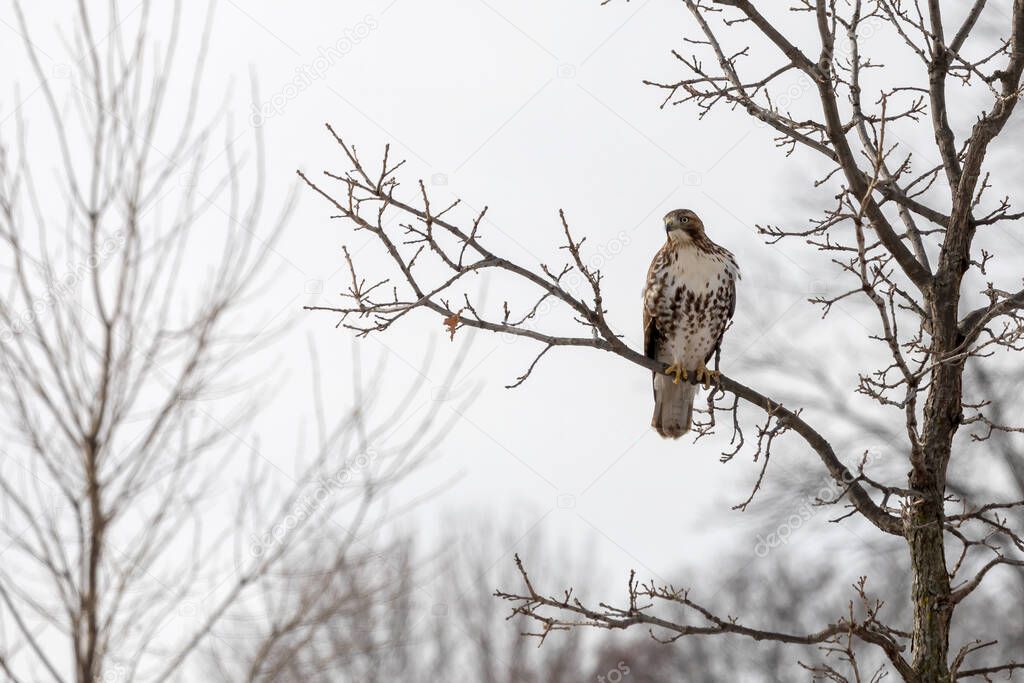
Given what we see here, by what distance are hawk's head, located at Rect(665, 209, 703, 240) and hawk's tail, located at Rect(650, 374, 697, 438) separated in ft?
2.66

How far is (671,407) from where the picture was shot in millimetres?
6504

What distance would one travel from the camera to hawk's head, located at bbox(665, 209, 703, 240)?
653 centimetres

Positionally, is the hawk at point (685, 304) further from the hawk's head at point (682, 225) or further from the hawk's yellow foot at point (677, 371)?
the hawk's yellow foot at point (677, 371)

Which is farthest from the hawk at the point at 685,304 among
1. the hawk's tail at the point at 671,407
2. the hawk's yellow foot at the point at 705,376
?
the hawk's yellow foot at the point at 705,376

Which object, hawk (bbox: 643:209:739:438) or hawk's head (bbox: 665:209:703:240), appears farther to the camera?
hawk's head (bbox: 665:209:703:240)

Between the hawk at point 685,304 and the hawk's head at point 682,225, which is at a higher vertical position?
the hawk's head at point 682,225

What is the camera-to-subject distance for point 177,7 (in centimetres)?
377

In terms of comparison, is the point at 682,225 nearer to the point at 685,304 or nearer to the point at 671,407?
the point at 685,304

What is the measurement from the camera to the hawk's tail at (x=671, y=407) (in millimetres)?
6480

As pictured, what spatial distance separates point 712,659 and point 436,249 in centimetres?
2676

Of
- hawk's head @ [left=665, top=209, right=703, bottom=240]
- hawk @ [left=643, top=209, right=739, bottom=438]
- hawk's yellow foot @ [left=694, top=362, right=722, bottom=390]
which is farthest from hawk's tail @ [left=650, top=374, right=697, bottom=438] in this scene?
hawk's head @ [left=665, top=209, right=703, bottom=240]

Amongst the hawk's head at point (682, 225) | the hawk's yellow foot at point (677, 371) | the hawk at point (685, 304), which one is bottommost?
the hawk's yellow foot at point (677, 371)

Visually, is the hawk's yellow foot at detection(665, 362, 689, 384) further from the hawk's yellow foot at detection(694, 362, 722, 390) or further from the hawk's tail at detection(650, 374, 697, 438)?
the hawk's tail at detection(650, 374, 697, 438)

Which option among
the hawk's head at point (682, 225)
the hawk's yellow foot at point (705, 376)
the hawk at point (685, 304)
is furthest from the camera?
the hawk's head at point (682, 225)
